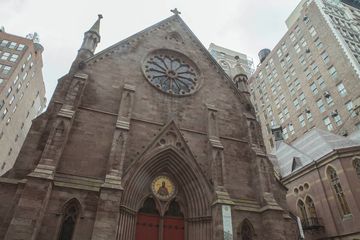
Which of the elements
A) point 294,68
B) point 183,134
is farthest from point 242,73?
point 294,68

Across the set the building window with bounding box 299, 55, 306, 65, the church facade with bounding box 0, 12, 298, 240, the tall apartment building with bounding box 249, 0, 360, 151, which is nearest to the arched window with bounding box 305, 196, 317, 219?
the church facade with bounding box 0, 12, 298, 240

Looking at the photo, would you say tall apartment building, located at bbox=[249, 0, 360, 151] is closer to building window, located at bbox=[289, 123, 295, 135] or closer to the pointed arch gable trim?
building window, located at bbox=[289, 123, 295, 135]

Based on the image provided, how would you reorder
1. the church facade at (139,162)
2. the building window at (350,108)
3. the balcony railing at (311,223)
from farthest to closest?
1. the building window at (350,108)
2. the balcony railing at (311,223)
3. the church facade at (139,162)

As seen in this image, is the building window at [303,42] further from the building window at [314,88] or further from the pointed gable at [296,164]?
the pointed gable at [296,164]

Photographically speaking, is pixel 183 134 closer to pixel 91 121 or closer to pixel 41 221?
pixel 91 121

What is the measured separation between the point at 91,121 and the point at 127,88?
277 cm

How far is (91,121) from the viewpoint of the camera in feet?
43.4

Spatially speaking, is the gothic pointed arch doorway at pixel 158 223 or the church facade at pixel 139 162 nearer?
the church facade at pixel 139 162

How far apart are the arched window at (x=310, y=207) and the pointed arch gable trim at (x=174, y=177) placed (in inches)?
550

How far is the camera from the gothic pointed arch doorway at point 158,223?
12.1 meters

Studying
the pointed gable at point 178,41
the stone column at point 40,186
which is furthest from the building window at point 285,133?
the stone column at point 40,186

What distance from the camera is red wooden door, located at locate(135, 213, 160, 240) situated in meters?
12.0

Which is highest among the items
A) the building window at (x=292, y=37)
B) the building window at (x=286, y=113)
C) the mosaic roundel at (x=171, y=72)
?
the building window at (x=292, y=37)

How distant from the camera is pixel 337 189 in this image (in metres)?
20.7
